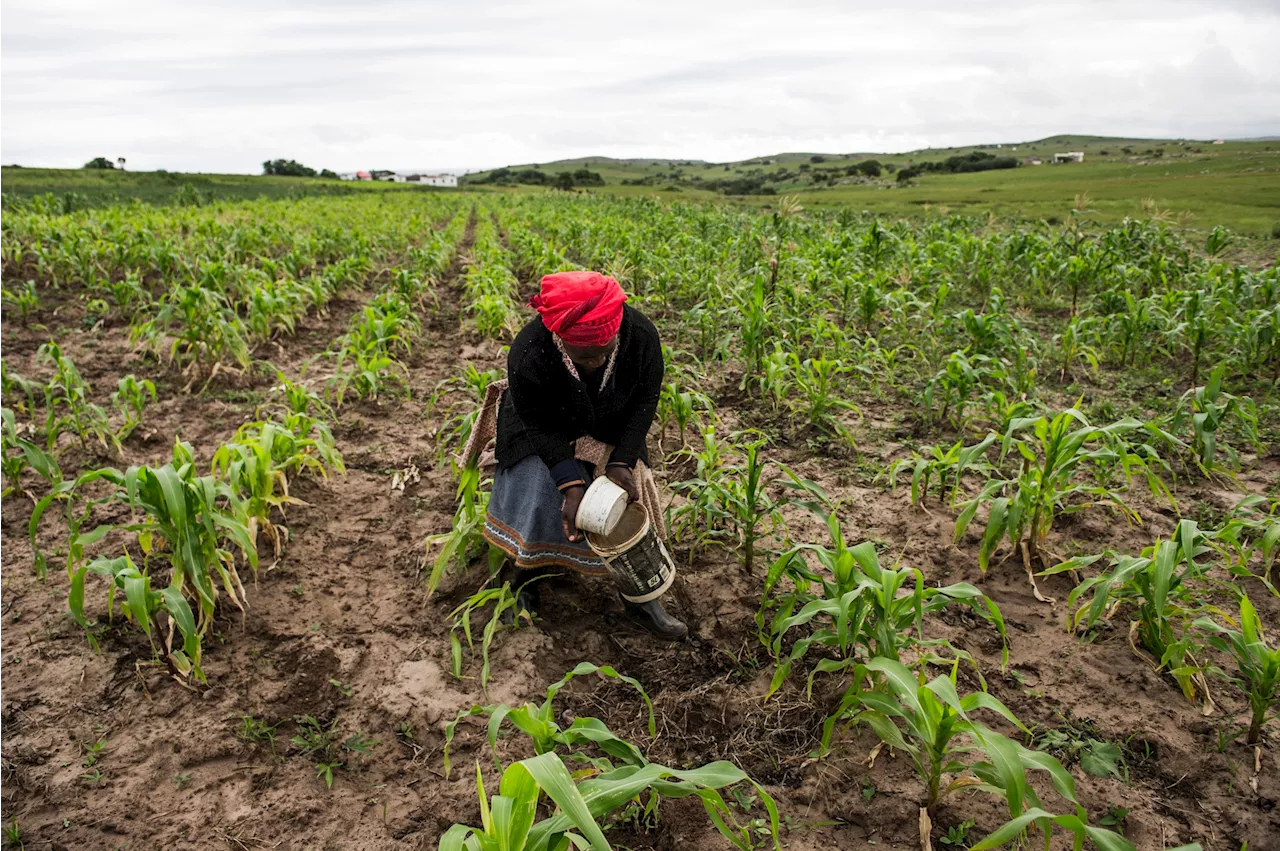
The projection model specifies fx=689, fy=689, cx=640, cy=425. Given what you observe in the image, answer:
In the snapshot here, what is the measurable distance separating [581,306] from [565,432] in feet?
1.66

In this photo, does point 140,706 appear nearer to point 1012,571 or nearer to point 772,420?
point 1012,571

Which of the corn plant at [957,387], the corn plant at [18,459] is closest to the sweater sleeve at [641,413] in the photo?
the corn plant at [957,387]

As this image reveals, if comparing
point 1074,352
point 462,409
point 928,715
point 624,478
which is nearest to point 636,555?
point 624,478

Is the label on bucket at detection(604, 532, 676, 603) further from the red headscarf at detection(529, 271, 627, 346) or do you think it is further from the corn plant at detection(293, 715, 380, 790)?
the corn plant at detection(293, 715, 380, 790)

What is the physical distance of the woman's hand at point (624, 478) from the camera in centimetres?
235

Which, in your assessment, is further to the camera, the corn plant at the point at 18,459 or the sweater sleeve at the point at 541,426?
the corn plant at the point at 18,459

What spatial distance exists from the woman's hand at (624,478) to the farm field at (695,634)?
1.56ft

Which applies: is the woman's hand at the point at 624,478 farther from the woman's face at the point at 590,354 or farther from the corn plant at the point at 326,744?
the corn plant at the point at 326,744

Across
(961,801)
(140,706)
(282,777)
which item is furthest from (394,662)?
(961,801)

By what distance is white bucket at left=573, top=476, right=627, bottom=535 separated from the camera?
2.11 m

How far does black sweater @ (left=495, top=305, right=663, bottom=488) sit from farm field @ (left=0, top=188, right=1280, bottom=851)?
463 millimetres

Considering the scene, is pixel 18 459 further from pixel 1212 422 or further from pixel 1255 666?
pixel 1212 422

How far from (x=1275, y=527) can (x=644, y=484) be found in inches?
80.9

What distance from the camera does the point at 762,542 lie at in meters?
3.04
